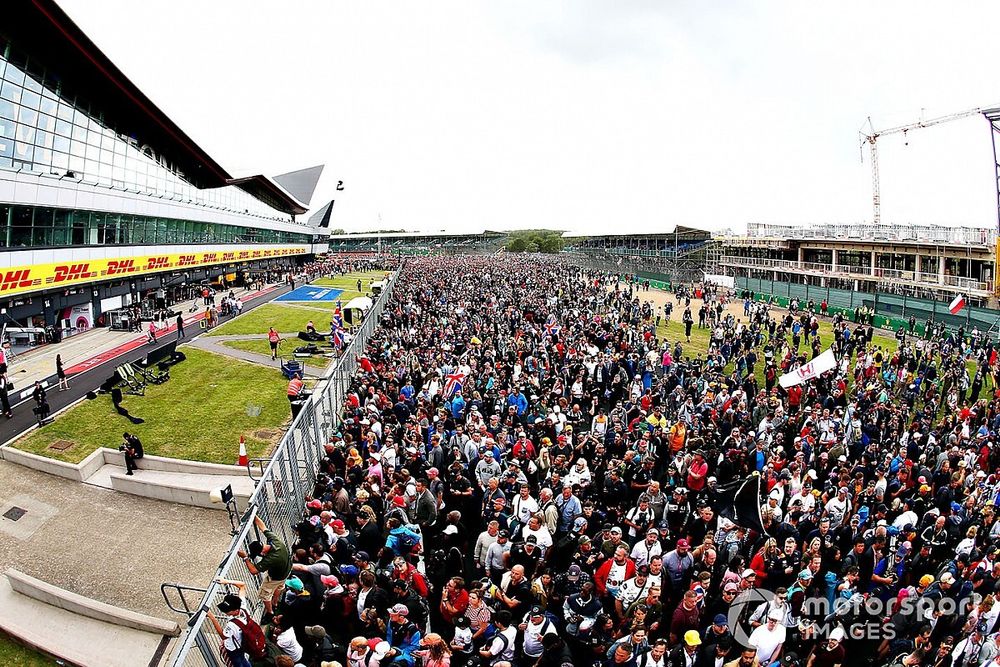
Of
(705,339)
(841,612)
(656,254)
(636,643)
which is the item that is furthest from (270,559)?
(656,254)

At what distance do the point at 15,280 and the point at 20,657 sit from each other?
1839 cm

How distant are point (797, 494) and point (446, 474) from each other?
5.44 m

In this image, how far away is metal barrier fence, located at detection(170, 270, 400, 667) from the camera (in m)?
5.22

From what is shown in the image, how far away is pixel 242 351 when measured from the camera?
23078 millimetres

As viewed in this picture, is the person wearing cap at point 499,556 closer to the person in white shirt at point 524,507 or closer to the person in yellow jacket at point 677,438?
the person in white shirt at point 524,507

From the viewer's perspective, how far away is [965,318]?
27250 mm

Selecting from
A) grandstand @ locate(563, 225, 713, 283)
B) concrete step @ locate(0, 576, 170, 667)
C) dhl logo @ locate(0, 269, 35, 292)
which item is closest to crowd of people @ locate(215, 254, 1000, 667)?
concrete step @ locate(0, 576, 170, 667)

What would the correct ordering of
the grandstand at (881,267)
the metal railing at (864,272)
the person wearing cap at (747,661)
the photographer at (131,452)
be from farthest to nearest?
the metal railing at (864,272), the grandstand at (881,267), the photographer at (131,452), the person wearing cap at (747,661)

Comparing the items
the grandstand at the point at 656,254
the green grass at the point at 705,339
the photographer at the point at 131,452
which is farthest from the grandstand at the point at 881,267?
the photographer at the point at 131,452

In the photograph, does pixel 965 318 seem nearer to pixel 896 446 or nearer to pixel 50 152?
pixel 896 446

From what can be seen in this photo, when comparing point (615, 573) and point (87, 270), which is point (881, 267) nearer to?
point (615, 573)

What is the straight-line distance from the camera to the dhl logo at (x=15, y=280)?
1914cm

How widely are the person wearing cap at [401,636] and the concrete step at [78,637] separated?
3938 mm

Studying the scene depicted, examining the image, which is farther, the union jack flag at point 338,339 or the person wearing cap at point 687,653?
the union jack flag at point 338,339
